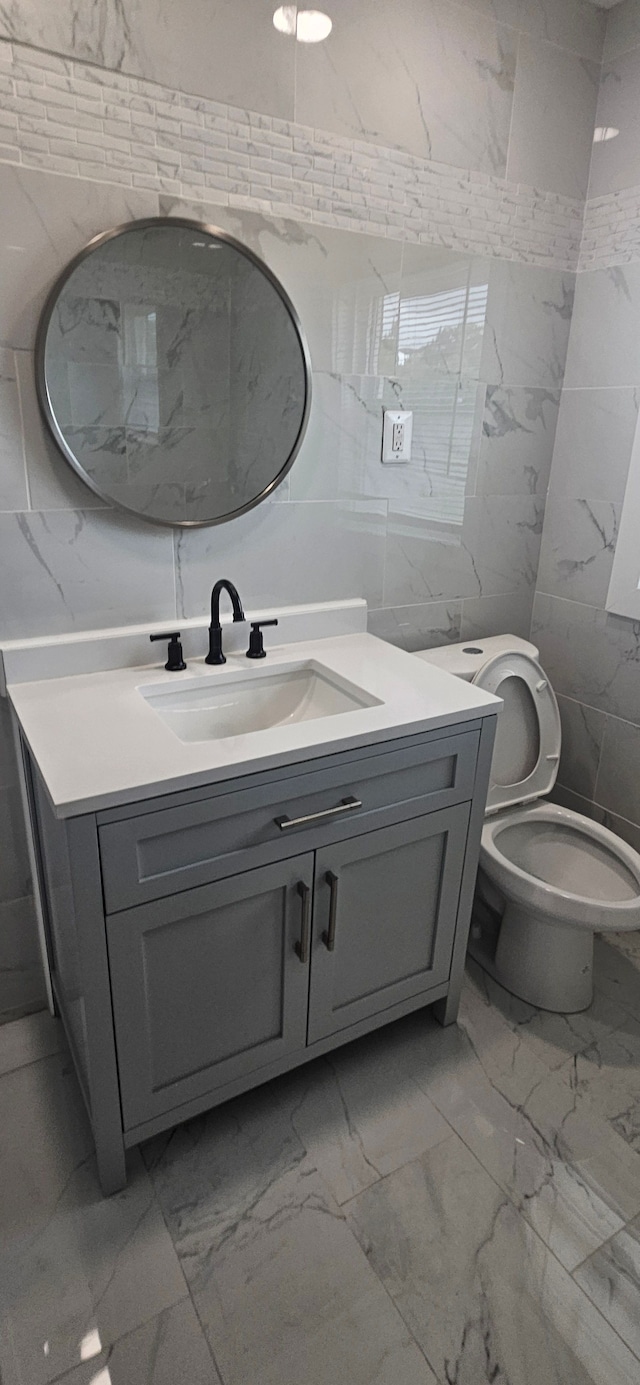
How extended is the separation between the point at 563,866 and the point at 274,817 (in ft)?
3.20

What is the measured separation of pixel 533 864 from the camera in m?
1.90

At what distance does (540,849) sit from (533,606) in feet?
2.54

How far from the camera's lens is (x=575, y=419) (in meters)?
2.07

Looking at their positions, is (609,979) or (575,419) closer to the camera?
(609,979)

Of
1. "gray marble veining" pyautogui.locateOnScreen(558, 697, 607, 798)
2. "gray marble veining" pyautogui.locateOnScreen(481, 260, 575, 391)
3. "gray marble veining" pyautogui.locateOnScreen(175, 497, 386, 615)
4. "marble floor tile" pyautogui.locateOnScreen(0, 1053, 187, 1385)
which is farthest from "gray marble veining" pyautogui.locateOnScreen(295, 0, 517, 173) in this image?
"marble floor tile" pyautogui.locateOnScreen(0, 1053, 187, 1385)

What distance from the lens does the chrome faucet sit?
1.50 m

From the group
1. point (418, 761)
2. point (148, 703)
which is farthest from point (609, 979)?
point (148, 703)

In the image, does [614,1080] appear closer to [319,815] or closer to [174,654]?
[319,815]

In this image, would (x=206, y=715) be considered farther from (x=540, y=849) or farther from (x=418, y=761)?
(x=540, y=849)

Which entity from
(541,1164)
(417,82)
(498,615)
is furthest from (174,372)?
(541,1164)

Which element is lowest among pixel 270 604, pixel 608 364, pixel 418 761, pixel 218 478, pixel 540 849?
pixel 540 849

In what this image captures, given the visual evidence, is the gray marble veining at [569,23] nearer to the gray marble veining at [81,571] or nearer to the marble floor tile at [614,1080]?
the gray marble veining at [81,571]

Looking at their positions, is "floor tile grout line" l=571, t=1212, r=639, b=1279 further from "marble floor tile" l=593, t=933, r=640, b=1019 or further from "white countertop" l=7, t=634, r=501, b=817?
"white countertop" l=7, t=634, r=501, b=817

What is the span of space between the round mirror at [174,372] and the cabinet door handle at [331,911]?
2.58 ft
